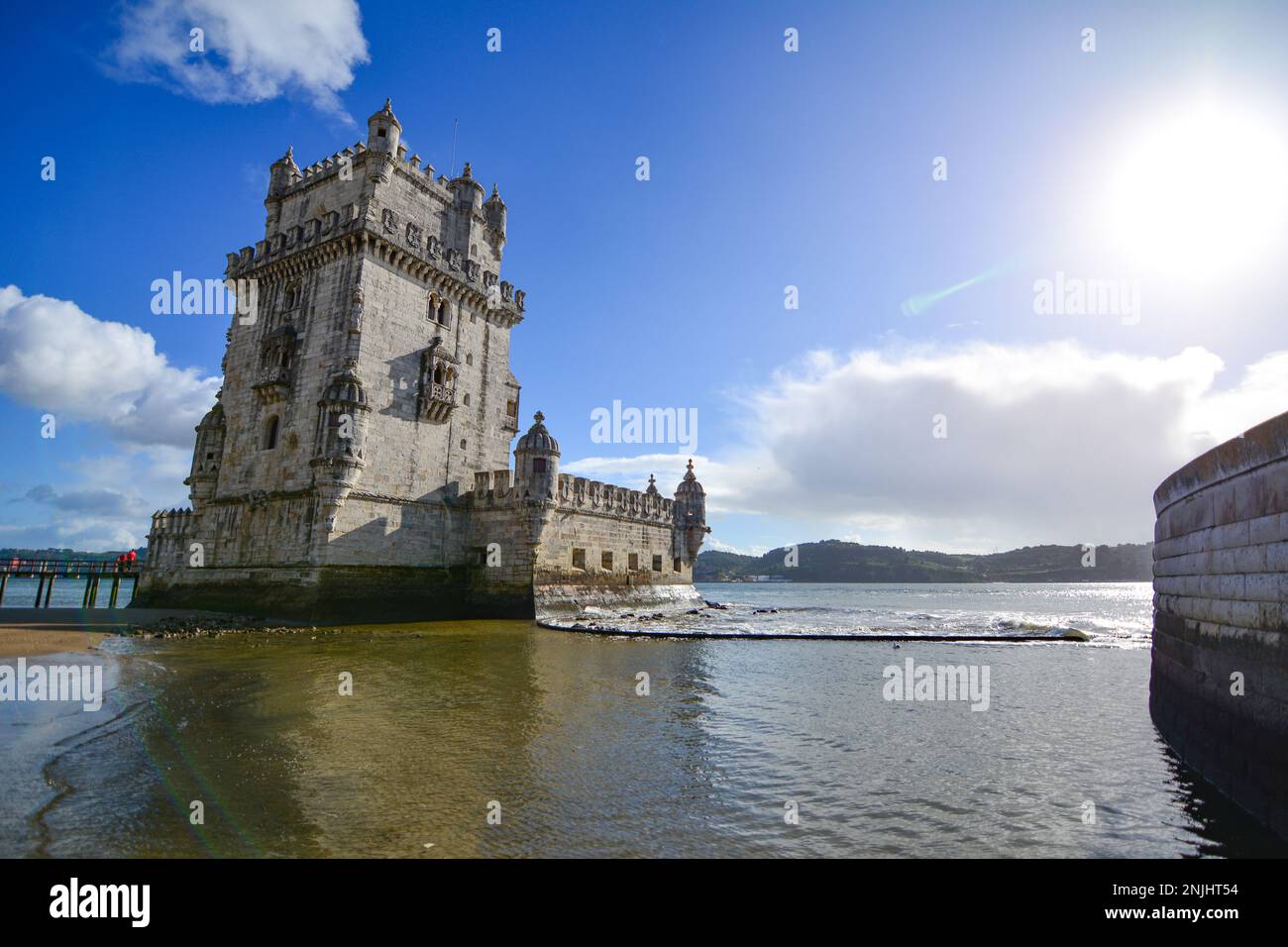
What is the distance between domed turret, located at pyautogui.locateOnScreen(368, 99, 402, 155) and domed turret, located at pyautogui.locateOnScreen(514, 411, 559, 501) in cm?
1395

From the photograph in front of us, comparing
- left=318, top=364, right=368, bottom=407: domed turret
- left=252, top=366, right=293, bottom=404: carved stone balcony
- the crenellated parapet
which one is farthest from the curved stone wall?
left=252, top=366, right=293, bottom=404: carved stone balcony

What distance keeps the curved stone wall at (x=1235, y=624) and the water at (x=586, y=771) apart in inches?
19.3

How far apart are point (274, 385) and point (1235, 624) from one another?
104 feet

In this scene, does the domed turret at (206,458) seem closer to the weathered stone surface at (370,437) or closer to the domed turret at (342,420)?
the weathered stone surface at (370,437)

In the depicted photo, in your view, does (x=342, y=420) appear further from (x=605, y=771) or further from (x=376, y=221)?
(x=605, y=771)

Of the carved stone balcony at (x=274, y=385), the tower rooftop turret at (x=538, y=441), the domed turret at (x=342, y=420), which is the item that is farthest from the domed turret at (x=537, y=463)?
the carved stone balcony at (x=274, y=385)

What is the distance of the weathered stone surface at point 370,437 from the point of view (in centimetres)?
2684

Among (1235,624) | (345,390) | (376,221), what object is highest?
(376,221)

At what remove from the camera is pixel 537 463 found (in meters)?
30.3

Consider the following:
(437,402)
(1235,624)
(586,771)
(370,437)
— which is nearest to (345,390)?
(370,437)

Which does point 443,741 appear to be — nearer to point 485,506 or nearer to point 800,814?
point 800,814

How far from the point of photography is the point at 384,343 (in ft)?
94.3

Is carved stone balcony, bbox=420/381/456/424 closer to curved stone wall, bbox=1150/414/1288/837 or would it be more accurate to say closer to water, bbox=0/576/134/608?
water, bbox=0/576/134/608
